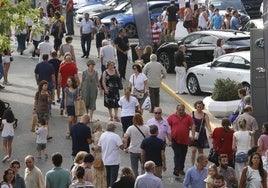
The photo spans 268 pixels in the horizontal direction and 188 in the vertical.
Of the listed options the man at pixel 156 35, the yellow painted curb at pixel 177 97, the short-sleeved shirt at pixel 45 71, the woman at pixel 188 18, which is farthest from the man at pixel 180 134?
the woman at pixel 188 18

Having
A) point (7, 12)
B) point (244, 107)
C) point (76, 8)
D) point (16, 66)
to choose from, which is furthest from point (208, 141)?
point (76, 8)

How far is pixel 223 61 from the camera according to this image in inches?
1192

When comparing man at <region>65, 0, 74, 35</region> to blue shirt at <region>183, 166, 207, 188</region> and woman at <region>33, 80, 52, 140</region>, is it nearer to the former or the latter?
woman at <region>33, 80, 52, 140</region>

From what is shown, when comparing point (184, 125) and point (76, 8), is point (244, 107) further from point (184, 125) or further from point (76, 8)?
point (76, 8)

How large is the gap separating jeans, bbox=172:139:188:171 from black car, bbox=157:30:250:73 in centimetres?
1130

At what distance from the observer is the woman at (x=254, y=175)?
18.5 m

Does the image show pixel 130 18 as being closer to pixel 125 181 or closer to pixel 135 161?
pixel 135 161

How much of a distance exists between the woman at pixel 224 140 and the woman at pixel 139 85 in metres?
5.34

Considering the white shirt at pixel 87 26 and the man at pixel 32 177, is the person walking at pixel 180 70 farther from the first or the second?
the man at pixel 32 177

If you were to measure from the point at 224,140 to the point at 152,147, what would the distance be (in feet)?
5.17

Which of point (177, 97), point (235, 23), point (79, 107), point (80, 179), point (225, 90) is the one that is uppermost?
point (80, 179)

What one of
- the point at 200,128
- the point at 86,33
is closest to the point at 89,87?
the point at 200,128

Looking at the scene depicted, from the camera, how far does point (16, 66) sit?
36.4 metres

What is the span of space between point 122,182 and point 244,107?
6.23m
